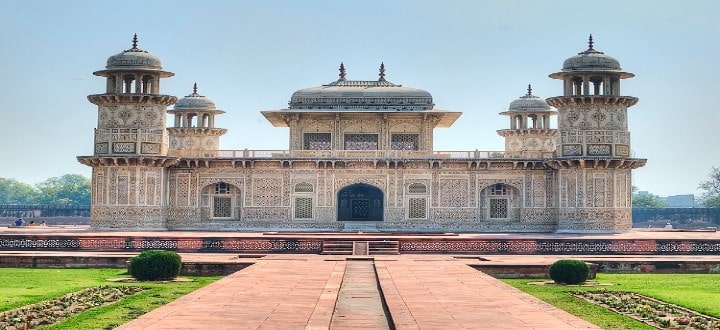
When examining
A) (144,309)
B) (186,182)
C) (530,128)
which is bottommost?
(144,309)

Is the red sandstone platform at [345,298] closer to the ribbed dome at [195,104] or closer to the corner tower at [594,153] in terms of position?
the corner tower at [594,153]

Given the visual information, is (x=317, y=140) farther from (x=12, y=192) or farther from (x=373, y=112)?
(x=12, y=192)

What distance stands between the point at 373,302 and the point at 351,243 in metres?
11.5

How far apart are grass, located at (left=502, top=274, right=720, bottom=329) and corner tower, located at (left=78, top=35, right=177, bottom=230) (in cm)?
1818

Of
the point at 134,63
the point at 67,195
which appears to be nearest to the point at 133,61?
the point at 134,63

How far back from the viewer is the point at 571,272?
15.8 meters

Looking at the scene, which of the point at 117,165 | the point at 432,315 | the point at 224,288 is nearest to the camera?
the point at 432,315

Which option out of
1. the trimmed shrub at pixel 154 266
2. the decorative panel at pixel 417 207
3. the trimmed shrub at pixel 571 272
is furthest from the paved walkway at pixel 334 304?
the decorative panel at pixel 417 207

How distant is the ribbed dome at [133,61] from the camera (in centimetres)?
3209

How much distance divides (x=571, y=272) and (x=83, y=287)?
27.3 ft

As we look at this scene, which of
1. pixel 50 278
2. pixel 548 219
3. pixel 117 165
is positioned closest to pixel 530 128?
pixel 548 219

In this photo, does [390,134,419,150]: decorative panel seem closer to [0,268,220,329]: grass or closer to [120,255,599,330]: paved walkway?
[0,268,220,329]: grass

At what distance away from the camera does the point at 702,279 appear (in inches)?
675

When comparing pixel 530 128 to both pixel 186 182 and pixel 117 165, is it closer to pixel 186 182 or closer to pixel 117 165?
pixel 186 182
